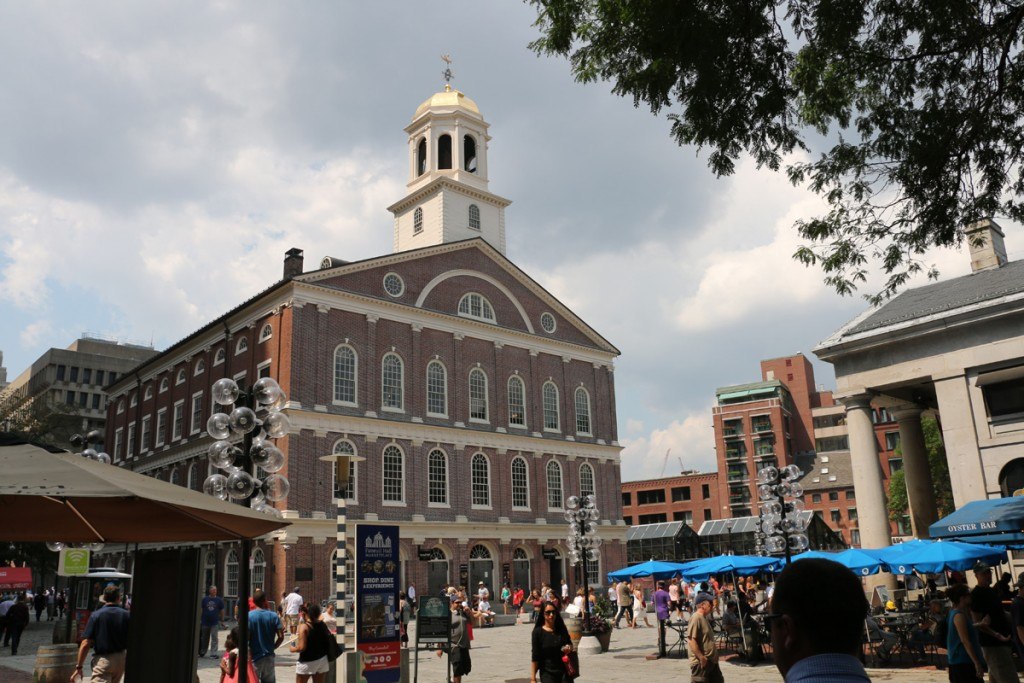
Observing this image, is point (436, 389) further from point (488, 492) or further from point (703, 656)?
point (703, 656)

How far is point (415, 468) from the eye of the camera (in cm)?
4316

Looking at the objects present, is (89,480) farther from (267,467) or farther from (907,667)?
(907,667)

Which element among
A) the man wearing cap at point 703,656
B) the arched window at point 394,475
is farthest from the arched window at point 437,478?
the man wearing cap at point 703,656

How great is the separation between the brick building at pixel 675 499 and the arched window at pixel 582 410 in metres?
41.0

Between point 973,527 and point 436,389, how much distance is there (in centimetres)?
3068

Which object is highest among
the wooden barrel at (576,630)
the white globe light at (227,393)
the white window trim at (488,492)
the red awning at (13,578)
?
the white window trim at (488,492)

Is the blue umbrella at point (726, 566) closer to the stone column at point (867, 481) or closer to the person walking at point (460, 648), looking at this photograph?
the stone column at point (867, 481)

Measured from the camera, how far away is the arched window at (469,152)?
5567 cm

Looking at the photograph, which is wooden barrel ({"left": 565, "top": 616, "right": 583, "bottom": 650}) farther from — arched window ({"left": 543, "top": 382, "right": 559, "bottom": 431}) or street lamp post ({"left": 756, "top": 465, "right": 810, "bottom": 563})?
arched window ({"left": 543, "top": 382, "right": 559, "bottom": 431})

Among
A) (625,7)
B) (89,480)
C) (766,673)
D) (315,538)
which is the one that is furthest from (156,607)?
(315,538)

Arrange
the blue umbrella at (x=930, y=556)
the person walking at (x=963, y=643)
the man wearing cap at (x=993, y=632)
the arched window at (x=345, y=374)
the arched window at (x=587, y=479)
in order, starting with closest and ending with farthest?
the person walking at (x=963, y=643) → the man wearing cap at (x=993, y=632) → the blue umbrella at (x=930, y=556) → the arched window at (x=345, y=374) → the arched window at (x=587, y=479)

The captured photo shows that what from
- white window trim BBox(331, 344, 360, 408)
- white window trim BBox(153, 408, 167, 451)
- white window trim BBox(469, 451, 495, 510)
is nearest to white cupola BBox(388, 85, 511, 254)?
white window trim BBox(331, 344, 360, 408)

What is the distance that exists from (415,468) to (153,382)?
21553 mm

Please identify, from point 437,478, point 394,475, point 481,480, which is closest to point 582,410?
point 481,480
